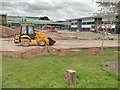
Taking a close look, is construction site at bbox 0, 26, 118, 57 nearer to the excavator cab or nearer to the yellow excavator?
the yellow excavator

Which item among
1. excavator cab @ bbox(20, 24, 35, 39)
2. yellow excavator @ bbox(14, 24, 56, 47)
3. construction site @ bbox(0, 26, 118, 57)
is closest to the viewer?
construction site @ bbox(0, 26, 118, 57)

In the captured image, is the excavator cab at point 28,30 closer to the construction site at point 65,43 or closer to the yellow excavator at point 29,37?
the yellow excavator at point 29,37

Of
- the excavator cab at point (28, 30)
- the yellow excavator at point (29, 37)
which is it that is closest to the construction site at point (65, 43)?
the yellow excavator at point (29, 37)

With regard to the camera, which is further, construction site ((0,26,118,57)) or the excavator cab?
the excavator cab

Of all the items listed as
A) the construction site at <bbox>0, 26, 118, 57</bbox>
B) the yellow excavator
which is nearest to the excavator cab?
the yellow excavator

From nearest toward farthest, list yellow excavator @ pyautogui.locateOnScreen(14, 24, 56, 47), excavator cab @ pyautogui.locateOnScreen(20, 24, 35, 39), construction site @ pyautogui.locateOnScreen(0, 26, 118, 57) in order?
construction site @ pyautogui.locateOnScreen(0, 26, 118, 57) → yellow excavator @ pyautogui.locateOnScreen(14, 24, 56, 47) → excavator cab @ pyautogui.locateOnScreen(20, 24, 35, 39)

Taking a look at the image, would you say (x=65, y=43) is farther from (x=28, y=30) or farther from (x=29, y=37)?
(x=28, y=30)

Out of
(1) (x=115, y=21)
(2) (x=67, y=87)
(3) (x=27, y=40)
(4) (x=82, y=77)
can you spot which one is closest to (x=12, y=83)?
(2) (x=67, y=87)

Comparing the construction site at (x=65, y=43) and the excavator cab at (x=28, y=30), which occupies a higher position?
the excavator cab at (x=28, y=30)

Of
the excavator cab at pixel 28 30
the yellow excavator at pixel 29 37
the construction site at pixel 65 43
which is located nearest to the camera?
the construction site at pixel 65 43

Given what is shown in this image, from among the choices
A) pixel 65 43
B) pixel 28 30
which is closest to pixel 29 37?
pixel 28 30

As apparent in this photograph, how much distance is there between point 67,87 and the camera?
8.48m

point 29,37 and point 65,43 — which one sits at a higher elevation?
point 29,37

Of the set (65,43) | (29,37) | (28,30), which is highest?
(28,30)
